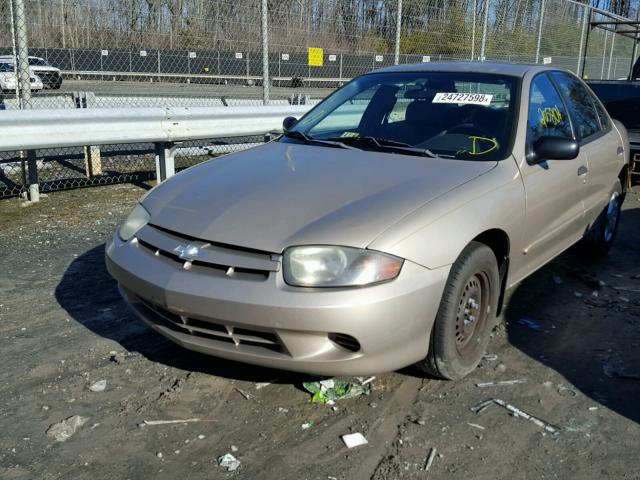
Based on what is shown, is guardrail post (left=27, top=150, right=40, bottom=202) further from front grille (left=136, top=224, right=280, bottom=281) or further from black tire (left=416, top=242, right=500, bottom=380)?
black tire (left=416, top=242, right=500, bottom=380)

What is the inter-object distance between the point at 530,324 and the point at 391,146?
1.49 m

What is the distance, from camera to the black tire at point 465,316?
297 cm

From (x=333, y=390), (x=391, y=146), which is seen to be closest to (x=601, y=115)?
(x=391, y=146)

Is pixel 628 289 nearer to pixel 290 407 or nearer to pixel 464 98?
pixel 464 98

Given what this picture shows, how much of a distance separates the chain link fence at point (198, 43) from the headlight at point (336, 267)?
4796 millimetres

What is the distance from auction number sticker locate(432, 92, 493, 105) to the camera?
393 centimetres

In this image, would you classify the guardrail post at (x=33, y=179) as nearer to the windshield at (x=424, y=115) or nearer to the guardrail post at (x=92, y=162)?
the guardrail post at (x=92, y=162)

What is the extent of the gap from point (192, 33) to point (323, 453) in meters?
7.35

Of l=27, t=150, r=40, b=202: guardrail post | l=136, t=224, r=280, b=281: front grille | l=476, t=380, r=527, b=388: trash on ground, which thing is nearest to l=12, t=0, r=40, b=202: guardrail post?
l=27, t=150, r=40, b=202: guardrail post

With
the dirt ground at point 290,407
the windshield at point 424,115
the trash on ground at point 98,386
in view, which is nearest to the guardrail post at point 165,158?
the dirt ground at point 290,407

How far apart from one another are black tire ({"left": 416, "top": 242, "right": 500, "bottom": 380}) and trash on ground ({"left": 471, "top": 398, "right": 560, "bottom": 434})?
0.63 feet

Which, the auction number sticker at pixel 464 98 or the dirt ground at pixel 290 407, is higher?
the auction number sticker at pixel 464 98

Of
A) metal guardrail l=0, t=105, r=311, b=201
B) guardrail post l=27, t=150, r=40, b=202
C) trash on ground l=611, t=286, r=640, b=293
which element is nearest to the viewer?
trash on ground l=611, t=286, r=640, b=293

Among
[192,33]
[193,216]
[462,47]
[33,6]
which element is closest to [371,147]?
[193,216]
